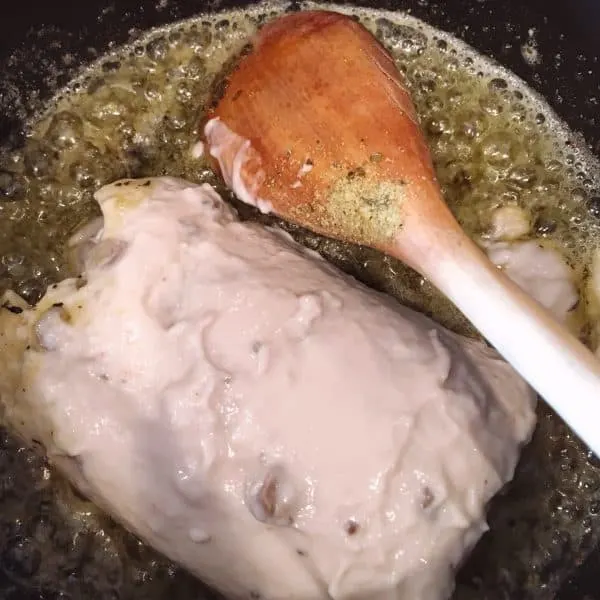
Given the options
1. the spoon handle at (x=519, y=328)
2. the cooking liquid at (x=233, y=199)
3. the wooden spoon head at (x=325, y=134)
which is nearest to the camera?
the spoon handle at (x=519, y=328)

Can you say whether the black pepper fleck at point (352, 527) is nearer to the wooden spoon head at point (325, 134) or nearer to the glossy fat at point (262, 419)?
the glossy fat at point (262, 419)

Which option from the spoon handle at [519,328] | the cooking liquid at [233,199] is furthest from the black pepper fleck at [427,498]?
the cooking liquid at [233,199]

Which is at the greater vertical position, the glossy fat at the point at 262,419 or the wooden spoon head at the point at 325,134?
the wooden spoon head at the point at 325,134

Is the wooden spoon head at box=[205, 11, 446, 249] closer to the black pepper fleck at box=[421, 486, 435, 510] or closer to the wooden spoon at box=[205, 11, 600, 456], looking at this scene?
the wooden spoon at box=[205, 11, 600, 456]

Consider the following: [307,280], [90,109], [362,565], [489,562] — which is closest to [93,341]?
[307,280]

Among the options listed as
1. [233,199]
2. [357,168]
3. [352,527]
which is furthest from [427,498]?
[233,199]

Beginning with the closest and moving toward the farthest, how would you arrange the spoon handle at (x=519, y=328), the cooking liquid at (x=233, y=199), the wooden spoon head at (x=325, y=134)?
the spoon handle at (x=519, y=328)
the wooden spoon head at (x=325, y=134)
the cooking liquid at (x=233, y=199)

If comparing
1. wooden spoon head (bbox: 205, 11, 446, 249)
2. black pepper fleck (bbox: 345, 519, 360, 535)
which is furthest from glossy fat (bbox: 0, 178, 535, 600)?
wooden spoon head (bbox: 205, 11, 446, 249)
